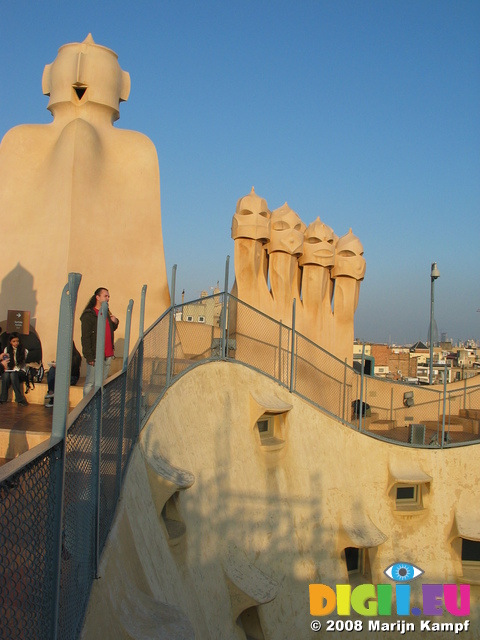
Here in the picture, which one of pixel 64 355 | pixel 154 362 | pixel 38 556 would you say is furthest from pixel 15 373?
pixel 38 556

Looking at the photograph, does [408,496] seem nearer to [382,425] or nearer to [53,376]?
[382,425]

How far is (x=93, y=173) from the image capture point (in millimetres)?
12633

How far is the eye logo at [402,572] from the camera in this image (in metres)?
10.5

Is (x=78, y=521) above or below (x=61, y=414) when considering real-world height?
below

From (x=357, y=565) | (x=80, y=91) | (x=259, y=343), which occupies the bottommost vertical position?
A: (x=357, y=565)

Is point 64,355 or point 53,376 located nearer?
point 64,355

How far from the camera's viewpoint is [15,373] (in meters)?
7.49

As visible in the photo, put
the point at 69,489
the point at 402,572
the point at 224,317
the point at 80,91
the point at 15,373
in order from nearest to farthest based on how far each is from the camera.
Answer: the point at 69,489 → the point at 15,373 → the point at 224,317 → the point at 402,572 → the point at 80,91

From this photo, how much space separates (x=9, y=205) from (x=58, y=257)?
72.5 inches

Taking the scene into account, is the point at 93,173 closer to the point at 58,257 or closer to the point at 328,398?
the point at 58,257

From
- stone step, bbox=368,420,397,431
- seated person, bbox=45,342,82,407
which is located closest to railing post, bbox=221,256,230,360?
seated person, bbox=45,342,82,407

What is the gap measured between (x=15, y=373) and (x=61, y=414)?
555 centimetres

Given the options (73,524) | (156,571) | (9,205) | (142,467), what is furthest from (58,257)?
(73,524)

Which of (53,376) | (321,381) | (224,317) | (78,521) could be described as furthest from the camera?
(321,381)
